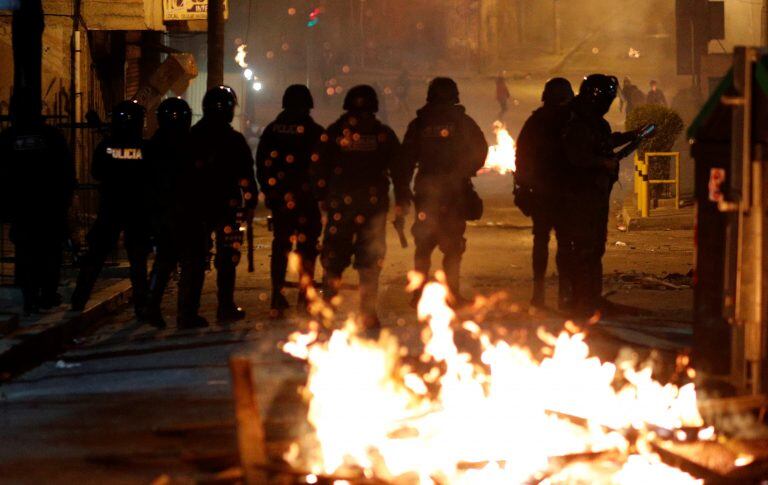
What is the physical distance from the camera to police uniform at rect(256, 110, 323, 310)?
10.0 m

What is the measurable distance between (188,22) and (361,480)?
1581cm

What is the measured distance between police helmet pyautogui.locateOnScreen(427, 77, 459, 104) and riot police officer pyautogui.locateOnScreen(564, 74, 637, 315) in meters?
1.02

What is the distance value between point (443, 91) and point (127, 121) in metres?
2.77

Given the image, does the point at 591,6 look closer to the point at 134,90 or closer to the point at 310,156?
the point at 134,90

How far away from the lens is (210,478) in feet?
16.6

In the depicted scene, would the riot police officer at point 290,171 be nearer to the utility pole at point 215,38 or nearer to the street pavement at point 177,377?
the street pavement at point 177,377

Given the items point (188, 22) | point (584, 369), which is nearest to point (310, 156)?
point (584, 369)

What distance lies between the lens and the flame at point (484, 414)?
5.18 m

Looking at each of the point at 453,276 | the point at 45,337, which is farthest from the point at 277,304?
the point at 45,337

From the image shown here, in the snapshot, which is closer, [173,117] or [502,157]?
[173,117]

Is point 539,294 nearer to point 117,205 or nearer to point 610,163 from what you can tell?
point 610,163

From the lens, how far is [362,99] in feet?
31.0

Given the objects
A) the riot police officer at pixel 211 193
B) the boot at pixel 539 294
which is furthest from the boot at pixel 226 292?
the boot at pixel 539 294

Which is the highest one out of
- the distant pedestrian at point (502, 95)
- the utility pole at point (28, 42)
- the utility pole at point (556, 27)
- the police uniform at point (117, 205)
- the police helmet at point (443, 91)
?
the utility pole at point (556, 27)
